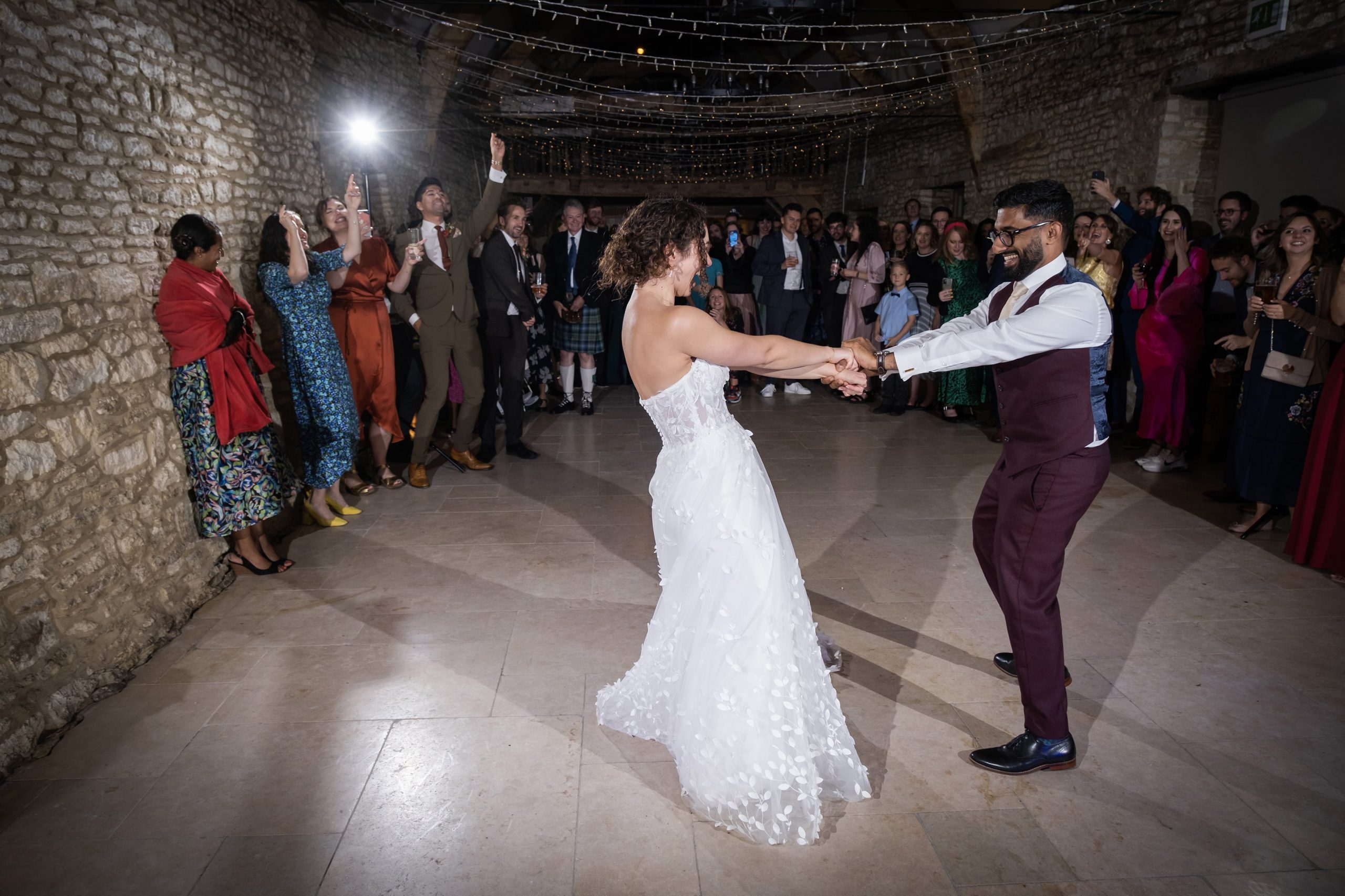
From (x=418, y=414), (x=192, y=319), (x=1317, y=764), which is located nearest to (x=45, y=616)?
(x=192, y=319)

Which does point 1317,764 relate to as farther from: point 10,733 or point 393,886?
point 10,733

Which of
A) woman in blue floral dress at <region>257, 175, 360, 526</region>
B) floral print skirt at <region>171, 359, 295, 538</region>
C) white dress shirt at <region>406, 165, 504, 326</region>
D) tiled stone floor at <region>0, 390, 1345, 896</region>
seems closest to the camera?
tiled stone floor at <region>0, 390, 1345, 896</region>

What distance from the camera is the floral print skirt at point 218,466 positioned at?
3.37 metres

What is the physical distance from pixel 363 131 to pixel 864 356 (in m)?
5.62

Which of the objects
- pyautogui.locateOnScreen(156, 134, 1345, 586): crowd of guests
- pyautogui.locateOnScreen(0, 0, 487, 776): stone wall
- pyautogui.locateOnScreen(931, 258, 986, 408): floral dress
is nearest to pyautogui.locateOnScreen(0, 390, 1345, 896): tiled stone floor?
pyautogui.locateOnScreen(0, 0, 487, 776): stone wall

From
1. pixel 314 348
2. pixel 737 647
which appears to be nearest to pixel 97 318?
pixel 314 348

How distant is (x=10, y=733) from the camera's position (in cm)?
235

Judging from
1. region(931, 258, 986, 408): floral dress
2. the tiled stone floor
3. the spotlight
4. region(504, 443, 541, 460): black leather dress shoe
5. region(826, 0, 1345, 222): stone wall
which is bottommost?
the tiled stone floor

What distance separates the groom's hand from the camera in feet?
7.80

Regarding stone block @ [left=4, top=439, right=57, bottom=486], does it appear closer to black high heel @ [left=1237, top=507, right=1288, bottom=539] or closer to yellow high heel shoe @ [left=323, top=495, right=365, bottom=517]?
yellow high heel shoe @ [left=323, top=495, right=365, bottom=517]

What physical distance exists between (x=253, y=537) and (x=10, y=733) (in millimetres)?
1485

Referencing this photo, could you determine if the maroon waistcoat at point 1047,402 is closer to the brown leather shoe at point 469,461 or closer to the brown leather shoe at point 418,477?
the brown leather shoe at point 418,477

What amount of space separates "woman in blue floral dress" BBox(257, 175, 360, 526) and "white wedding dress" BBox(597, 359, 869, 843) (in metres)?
2.62

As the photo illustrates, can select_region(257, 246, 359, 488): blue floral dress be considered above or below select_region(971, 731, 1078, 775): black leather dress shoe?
above
